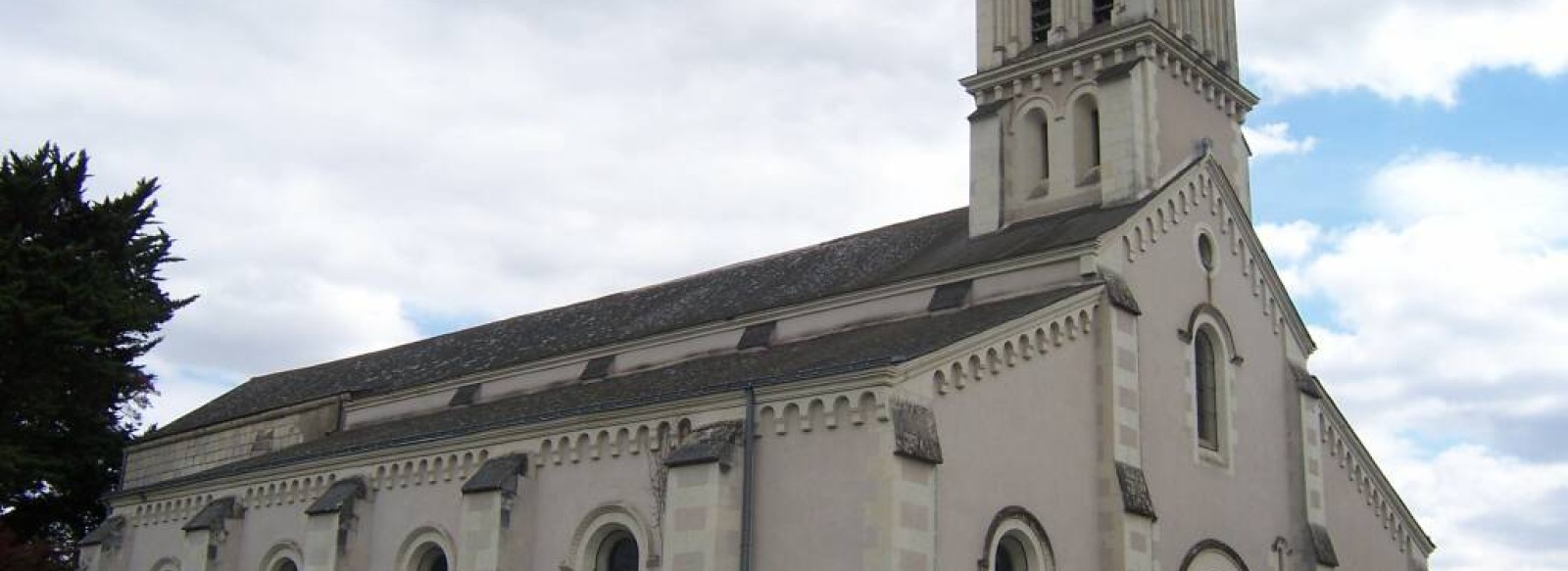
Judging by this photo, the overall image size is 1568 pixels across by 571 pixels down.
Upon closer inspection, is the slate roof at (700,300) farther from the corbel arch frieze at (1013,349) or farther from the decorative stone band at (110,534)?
the decorative stone band at (110,534)

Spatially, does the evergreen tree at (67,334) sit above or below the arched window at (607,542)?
above

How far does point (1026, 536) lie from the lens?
2375 centimetres

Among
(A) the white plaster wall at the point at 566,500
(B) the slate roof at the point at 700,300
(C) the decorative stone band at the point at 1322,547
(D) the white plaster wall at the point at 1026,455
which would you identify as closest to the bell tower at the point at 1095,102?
(B) the slate roof at the point at 700,300

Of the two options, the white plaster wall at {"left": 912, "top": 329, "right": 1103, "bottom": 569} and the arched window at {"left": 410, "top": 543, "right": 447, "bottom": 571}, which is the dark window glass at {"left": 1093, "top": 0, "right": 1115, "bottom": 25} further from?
the arched window at {"left": 410, "top": 543, "right": 447, "bottom": 571}

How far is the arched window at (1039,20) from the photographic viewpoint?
1283 inches

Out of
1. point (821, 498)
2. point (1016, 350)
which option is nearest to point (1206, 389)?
point (1016, 350)

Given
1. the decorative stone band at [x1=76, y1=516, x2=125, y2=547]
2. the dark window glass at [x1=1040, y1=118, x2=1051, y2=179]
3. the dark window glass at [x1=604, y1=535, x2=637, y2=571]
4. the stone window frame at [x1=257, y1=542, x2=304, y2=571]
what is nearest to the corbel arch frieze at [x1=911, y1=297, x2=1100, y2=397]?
the dark window glass at [x1=1040, y1=118, x2=1051, y2=179]

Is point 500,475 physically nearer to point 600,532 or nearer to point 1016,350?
point 600,532

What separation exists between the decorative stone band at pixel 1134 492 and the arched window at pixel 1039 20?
1066 cm

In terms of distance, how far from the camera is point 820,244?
1389 inches

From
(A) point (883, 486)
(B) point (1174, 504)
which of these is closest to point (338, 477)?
(A) point (883, 486)

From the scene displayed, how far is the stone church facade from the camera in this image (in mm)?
22984

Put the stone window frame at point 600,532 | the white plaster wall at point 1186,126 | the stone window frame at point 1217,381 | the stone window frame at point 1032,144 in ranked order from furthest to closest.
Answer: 1. the stone window frame at point 1032,144
2. the white plaster wall at point 1186,126
3. the stone window frame at point 1217,381
4. the stone window frame at point 600,532

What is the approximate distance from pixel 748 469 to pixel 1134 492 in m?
6.36
